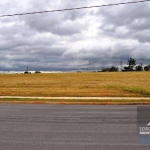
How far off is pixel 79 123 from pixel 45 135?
209cm

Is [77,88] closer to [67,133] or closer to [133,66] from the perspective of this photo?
[67,133]

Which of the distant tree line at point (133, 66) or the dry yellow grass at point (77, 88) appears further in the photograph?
the distant tree line at point (133, 66)

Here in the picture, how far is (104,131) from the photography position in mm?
7711

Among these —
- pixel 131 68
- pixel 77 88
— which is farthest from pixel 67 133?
pixel 131 68

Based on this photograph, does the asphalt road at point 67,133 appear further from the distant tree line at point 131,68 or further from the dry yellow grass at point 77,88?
the distant tree line at point 131,68

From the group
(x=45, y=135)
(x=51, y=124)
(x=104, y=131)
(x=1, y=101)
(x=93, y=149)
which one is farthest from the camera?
(x=1, y=101)

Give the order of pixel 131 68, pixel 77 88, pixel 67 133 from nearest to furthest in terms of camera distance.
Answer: pixel 67 133
pixel 77 88
pixel 131 68

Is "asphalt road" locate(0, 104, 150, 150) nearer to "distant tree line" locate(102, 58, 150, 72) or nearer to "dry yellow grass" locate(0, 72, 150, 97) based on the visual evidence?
"dry yellow grass" locate(0, 72, 150, 97)

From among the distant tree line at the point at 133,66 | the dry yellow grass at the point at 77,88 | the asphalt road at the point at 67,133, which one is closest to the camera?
the asphalt road at the point at 67,133

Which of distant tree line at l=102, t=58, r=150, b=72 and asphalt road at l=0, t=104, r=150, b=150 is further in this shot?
distant tree line at l=102, t=58, r=150, b=72

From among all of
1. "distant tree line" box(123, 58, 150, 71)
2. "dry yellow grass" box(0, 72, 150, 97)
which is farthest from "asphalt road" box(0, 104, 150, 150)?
"distant tree line" box(123, 58, 150, 71)

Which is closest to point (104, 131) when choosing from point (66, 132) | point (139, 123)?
point (66, 132)

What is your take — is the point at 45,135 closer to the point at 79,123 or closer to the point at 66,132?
the point at 66,132

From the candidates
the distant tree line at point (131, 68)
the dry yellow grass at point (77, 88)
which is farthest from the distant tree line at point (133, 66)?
the dry yellow grass at point (77, 88)
